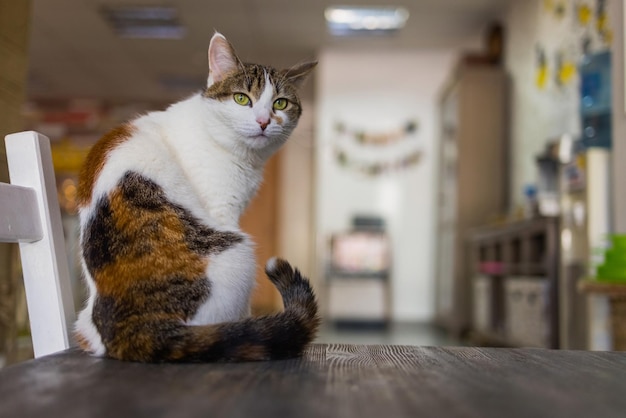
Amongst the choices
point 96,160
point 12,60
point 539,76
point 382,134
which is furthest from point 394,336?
point 96,160

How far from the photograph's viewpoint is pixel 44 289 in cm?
83

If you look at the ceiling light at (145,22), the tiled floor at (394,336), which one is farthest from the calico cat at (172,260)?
the ceiling light at (145,22)

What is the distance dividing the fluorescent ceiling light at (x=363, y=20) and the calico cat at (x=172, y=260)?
5.04m

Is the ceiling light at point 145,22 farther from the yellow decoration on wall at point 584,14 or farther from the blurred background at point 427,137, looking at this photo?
the yellow decoration on wall at point 584,14

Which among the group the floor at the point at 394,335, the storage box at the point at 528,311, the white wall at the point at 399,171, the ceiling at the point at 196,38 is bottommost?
the floor at the point at 394,335

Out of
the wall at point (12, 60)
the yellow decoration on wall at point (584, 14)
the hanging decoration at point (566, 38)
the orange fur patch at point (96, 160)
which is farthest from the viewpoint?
the yellow decoration on wall at point (584, 14)

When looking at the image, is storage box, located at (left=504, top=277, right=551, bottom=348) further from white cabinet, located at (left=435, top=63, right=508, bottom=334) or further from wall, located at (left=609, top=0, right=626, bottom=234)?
white cabinet, located at (left=435, top=63, right=508, bottom=334)

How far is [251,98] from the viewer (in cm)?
115

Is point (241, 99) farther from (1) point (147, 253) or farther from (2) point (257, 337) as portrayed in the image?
(2) point (257, 337)

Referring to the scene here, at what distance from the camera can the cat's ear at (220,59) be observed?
1.14 metres

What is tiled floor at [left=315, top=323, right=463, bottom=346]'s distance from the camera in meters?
4.88

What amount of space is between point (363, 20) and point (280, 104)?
5.35 m

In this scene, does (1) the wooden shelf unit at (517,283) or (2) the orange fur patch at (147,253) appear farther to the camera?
(1) the wooden shelf unit at (517,283)

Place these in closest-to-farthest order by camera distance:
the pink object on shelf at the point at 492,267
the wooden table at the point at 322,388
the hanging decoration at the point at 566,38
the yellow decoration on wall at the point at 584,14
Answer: the wooden table at the point at 322,388, the hanging decoration at the point at 566,38, the yellow decoration on wall at the point at 584,14, the pink object on shelf at the point at 492,267
